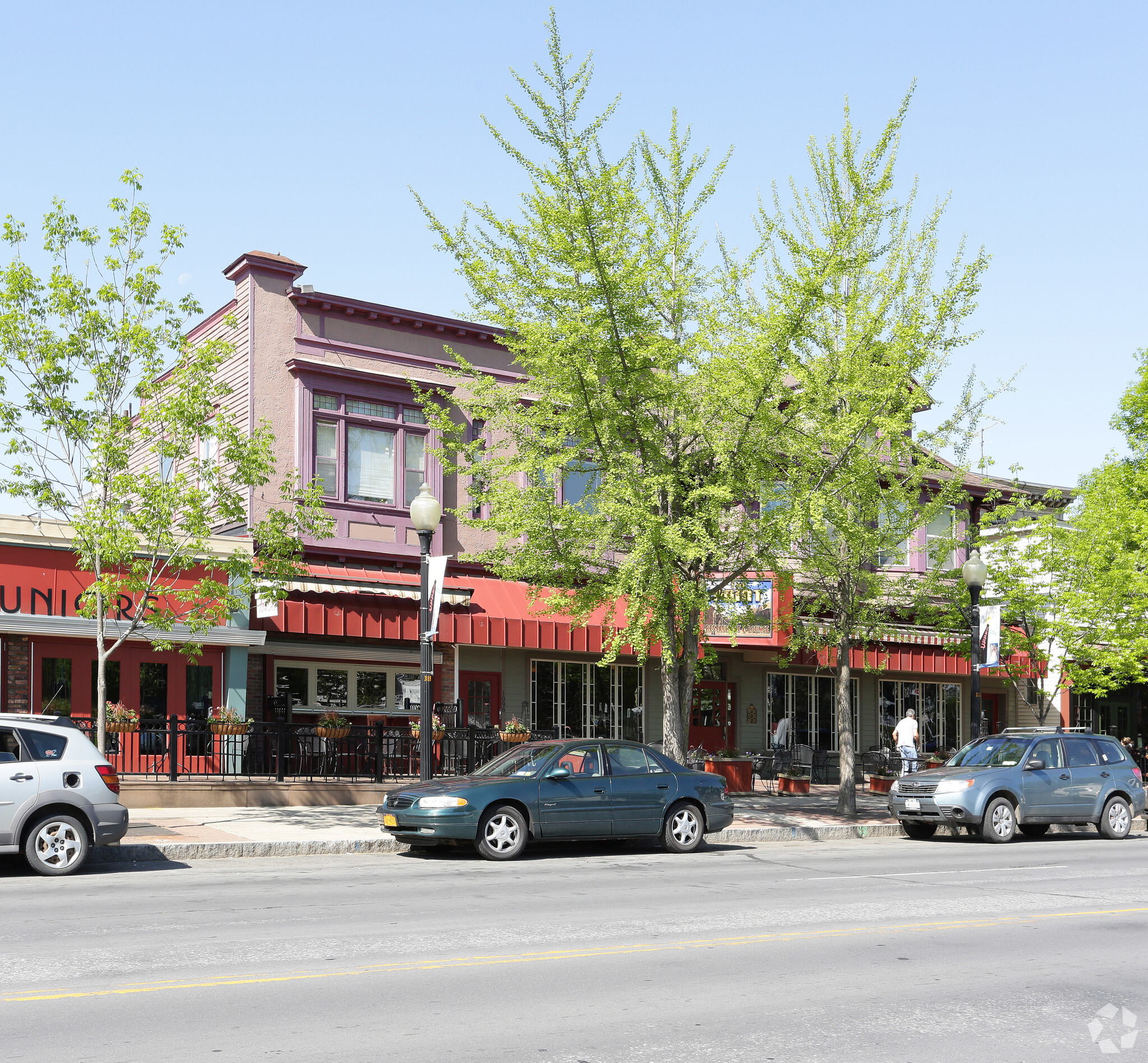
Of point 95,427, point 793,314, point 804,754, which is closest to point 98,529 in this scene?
point 95,427

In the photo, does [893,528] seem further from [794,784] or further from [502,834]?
[502,834]

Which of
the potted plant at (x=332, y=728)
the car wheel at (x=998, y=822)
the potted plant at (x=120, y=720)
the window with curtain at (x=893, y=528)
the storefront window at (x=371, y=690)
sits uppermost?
the window with curtain at (x=893, y=528)

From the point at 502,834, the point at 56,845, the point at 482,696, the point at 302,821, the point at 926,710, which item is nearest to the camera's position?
the point at 56,845

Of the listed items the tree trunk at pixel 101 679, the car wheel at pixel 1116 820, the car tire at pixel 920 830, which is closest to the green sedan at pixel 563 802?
the tree trunk at pixel 101 679

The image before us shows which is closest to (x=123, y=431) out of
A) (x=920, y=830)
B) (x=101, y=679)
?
(x=101, y=679)

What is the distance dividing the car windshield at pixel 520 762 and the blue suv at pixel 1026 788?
6408 mm

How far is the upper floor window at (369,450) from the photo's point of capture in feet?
79.4

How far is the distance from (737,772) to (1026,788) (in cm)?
769

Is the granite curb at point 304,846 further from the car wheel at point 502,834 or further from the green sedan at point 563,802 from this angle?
the car wheel at point 502,834

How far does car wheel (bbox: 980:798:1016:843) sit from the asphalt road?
153 inches

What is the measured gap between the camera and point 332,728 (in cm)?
2084

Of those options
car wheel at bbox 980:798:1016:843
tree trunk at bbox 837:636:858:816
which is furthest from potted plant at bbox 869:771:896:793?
car wheel at bbox 980:798:1016:843

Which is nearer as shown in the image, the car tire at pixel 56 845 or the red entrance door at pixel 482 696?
the car tire at pixel 56 845

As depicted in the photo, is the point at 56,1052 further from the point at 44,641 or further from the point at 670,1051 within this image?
the point at 44,641
